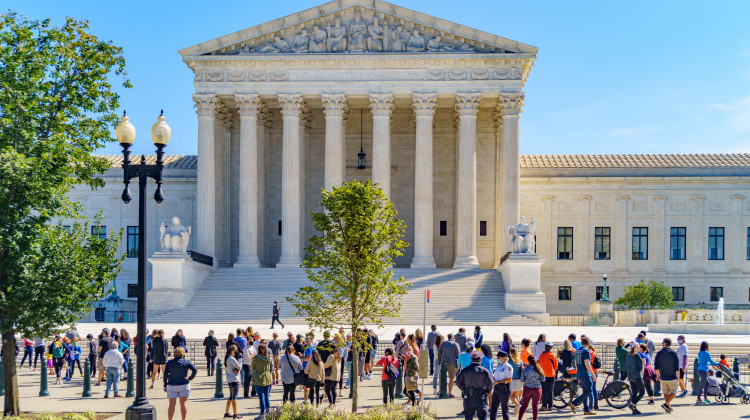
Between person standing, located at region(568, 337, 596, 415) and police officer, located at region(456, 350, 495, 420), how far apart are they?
153 inches

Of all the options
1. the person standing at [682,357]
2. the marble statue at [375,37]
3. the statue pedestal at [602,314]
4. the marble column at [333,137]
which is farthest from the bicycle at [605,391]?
the marble statue at [375,37]

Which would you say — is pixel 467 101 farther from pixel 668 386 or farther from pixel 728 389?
pixel 668 386

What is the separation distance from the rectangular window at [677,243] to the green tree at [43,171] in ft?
164

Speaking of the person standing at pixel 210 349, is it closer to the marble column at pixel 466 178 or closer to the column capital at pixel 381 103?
the marble column at pixel 466 178

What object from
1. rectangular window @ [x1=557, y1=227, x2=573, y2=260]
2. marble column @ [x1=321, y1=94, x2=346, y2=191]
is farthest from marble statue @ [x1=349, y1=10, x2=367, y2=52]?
rectangular window @ [x1=557, y1=227, x2=573, y2=260]

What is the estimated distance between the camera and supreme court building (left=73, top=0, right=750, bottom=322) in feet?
181

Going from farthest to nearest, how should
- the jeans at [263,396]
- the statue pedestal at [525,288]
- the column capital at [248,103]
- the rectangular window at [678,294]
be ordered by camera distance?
the rectangular window at [678,294]
the column capital at [248,103]
the statue pedestal at [525,288]
the jeans at [263,396]

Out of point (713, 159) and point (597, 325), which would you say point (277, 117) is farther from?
point (713, 159)

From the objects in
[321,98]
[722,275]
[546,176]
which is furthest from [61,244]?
[722,275]

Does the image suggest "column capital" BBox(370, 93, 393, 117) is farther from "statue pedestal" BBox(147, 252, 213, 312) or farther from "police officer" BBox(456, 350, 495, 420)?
"police officer" BBox(456, 350, 495, 420)

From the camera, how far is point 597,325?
50.3 meters

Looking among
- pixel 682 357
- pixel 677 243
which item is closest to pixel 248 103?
pixel 677 243

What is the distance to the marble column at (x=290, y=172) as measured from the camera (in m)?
55.6

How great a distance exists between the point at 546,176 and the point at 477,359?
4630 cm
